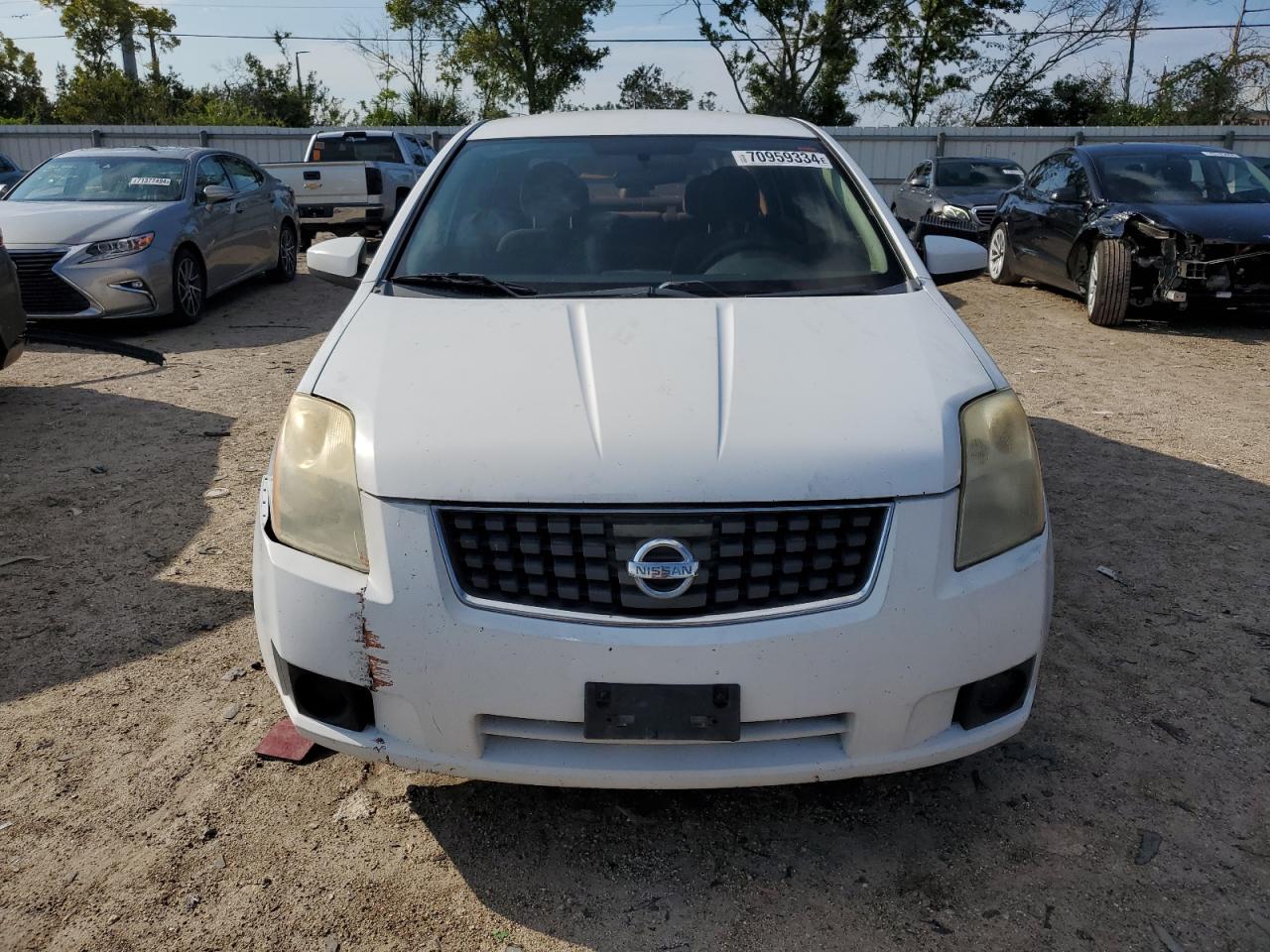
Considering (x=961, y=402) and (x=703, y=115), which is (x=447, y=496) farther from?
(x=703, y=115)

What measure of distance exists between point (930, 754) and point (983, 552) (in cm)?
43

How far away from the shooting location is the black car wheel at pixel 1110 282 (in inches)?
336

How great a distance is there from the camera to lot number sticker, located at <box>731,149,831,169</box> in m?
3.50

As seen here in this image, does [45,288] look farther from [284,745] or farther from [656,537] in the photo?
[656,537]

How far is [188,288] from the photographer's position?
8930 mm

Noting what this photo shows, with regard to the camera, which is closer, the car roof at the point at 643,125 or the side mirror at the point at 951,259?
the side mirror at the point at 951,259

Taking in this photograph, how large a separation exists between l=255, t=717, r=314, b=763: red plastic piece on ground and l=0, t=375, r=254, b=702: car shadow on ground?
0.76 m

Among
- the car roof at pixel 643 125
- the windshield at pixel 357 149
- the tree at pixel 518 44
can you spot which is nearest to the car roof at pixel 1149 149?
the car roof at pixel 643 125

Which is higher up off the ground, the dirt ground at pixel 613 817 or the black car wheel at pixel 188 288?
the black car wheel at pixel 188 288

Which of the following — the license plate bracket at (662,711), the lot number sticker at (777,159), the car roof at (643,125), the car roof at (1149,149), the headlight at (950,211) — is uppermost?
the car roof at (1149,149)

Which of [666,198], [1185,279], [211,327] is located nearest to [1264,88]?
[1185,279]

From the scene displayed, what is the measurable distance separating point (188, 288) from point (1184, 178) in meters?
8.69

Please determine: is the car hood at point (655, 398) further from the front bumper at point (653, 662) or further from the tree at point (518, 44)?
the tree at point (518, 44)

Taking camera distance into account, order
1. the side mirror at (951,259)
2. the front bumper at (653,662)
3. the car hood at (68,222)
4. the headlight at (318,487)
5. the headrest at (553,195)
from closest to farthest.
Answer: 1. the front bumper at (653,662)
2. the headlight at (318,487)
3. the headrest at (553,195)
4. the side mirror at (951,259)
5. the car hood at (68,222)
